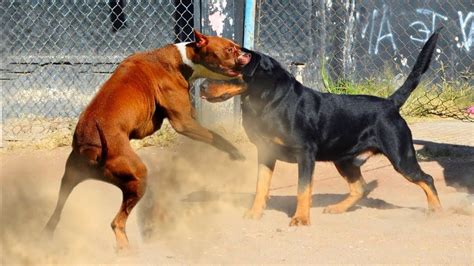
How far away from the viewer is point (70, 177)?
17.7ft

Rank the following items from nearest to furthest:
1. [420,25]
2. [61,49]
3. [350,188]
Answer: [350,188], [61,49], [420,25]

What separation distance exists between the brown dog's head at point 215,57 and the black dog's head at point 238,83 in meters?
0.05

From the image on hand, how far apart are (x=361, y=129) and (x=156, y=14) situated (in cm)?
412

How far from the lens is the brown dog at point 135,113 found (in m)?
5.13

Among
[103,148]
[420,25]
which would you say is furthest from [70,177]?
[420,25]

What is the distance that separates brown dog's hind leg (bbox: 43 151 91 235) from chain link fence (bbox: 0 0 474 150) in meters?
3.76

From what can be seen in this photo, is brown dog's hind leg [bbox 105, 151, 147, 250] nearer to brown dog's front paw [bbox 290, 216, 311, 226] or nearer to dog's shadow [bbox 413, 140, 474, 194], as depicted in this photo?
brown dog's front paw [bbox 290, 216, 311, 226]

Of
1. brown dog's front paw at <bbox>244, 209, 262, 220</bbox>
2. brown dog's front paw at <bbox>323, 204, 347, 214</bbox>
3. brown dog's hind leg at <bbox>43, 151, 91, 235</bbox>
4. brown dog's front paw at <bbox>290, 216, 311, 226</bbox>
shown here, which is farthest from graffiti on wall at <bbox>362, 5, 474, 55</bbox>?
brown dog's hind leg at <bbox>43, 151, 91, 235</bbox>

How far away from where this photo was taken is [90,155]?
5.13 m

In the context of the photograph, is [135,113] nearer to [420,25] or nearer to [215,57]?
[215,57]

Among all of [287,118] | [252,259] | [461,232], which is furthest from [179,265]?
[461,232]

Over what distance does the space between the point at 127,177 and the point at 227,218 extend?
1369mm

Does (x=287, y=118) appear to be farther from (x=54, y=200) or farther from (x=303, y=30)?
(x=303, y=30)

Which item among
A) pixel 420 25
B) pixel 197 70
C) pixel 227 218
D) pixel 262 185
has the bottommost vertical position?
pixel 227 218
